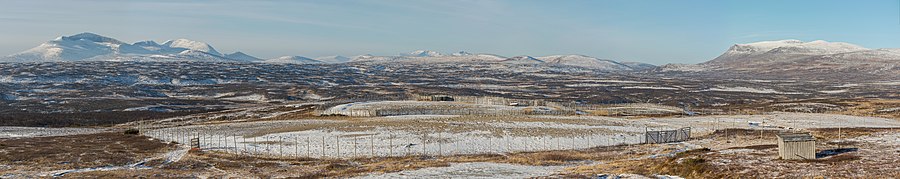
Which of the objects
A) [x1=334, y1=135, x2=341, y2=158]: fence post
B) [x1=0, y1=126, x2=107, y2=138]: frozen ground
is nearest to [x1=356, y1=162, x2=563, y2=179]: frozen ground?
[x1=334, y1=135, x2=341, y2=158]: fence post

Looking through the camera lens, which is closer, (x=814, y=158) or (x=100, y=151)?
(x=814, y=158)

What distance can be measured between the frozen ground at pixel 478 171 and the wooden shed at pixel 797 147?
11.8m

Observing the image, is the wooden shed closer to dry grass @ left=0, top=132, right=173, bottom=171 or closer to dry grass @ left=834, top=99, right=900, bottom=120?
dry grass @ left=0, top=132, right=173, bottom=171

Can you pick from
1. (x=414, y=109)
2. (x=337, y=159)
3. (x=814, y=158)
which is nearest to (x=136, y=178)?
(x=337, y=159)

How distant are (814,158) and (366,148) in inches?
1158

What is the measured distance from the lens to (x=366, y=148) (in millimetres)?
46750

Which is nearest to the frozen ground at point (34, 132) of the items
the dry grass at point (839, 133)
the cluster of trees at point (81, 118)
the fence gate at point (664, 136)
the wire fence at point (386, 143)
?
the cluster of trees at point (81, 118)

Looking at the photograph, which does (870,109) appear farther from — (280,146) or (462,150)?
(280,146)

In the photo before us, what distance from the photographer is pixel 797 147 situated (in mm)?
31766

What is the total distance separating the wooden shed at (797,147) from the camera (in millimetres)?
31641

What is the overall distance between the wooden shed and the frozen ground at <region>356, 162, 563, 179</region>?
11.8 metres

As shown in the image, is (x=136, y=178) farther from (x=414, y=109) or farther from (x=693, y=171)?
(x=414, y=109)

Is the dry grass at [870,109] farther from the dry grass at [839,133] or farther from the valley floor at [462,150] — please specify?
the dry grass at [839,133]

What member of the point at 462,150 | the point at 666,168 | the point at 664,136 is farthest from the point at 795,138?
the point at 462,150
